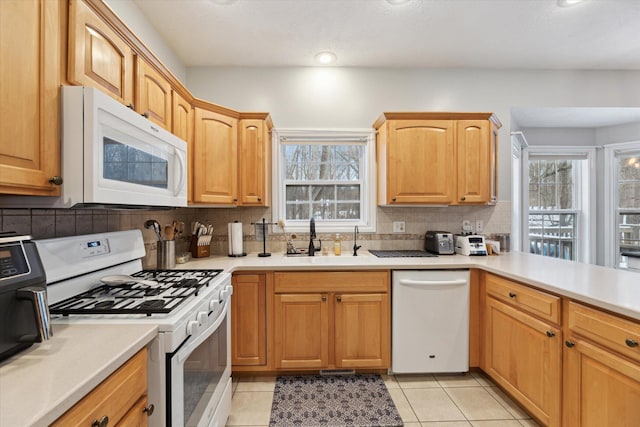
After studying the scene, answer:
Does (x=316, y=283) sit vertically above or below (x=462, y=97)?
below

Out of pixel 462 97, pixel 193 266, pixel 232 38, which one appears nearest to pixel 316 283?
pixel 193 266

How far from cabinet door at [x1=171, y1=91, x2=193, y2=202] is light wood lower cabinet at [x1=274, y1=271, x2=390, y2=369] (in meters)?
0.97

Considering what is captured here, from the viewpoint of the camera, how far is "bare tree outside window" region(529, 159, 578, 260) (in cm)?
→ 368

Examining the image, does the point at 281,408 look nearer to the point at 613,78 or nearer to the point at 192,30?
the point at 192,30

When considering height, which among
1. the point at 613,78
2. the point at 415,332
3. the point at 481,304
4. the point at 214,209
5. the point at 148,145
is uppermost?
the point at 613,78

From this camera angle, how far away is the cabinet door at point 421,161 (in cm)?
261

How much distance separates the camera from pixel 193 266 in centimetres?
223

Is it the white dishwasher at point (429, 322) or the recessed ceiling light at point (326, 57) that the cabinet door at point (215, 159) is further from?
the white dishwasher at point (429, 322)

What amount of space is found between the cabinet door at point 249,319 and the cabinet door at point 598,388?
6.01ft

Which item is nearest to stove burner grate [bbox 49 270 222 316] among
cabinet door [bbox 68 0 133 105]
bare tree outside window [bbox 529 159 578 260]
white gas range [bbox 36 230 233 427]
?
white gas range [bbox 36 230 233 427]

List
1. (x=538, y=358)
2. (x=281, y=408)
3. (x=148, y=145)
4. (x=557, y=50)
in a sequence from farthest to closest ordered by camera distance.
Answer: (x=557, y=50), (x=281, y=408), (x=538, y=358), (x=148, y=145)

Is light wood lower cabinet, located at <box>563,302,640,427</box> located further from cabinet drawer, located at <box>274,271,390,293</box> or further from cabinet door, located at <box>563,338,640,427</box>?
cabinet drawer, located at <box>274,271,390,293</box>

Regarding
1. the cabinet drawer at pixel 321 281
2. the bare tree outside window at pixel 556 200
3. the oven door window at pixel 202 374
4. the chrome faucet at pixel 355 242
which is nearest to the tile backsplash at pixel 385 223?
the chrome faucet at pixel 355 242

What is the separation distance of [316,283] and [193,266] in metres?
0.92
